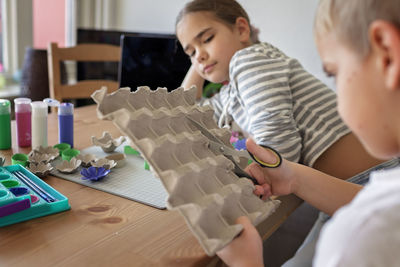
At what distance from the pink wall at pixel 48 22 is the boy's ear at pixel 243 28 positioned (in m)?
1.48

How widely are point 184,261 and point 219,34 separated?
0.88m

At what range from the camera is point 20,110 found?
991 mm

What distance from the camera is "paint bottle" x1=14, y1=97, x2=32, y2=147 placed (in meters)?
0.99

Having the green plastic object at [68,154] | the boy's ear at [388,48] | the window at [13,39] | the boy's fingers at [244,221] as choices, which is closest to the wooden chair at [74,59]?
the window at [13,39]

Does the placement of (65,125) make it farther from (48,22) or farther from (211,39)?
(48,22)

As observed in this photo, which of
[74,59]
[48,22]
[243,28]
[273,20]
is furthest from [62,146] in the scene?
[273,20]

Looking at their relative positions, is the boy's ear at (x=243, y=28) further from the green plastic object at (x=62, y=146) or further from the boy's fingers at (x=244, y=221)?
the boy's fingers at (x=244, y=221)

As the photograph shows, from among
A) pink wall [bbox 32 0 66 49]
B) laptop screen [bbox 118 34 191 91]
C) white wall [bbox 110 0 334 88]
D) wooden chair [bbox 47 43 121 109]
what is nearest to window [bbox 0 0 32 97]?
pink wall [bbox 32 0 66 49]

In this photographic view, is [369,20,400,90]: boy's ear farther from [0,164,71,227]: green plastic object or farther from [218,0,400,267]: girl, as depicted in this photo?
[0,164,71,227]: green plastic object

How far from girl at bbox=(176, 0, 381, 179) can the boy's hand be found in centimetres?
18

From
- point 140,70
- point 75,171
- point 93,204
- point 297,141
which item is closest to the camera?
point 93,204

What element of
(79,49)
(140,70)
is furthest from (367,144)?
(79,49)

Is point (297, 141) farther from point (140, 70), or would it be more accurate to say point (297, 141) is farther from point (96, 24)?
point (96, 24)

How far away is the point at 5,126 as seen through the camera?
0.97 meters
